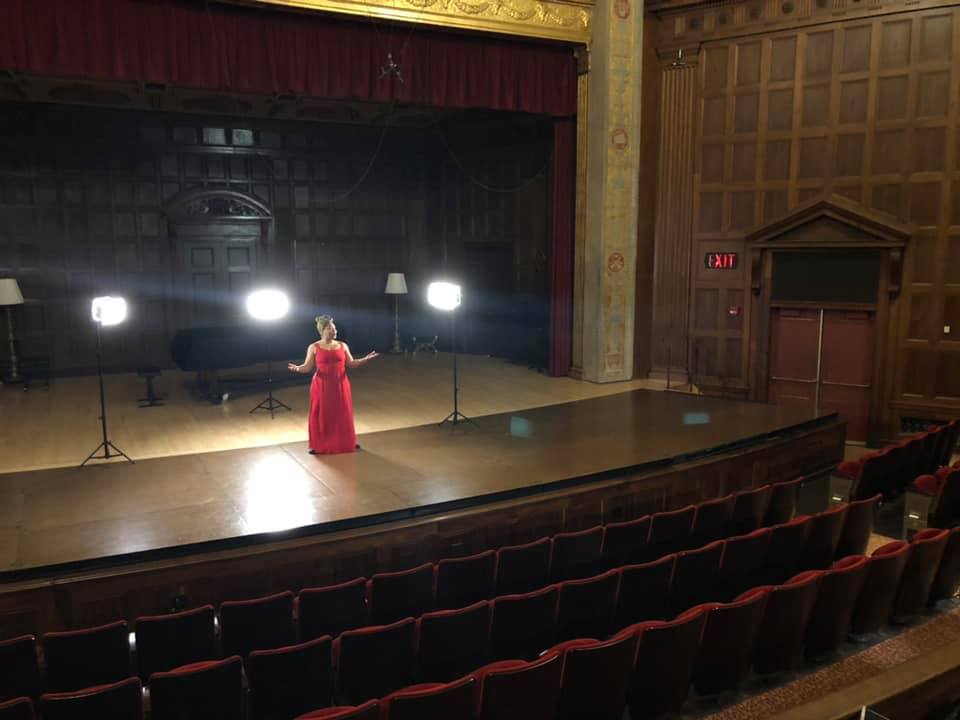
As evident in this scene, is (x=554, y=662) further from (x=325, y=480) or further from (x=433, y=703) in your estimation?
(x=325, y=480)

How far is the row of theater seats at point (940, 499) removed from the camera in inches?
181

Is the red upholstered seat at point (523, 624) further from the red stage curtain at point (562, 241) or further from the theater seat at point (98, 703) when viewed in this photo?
the red stage curtain at point (562, 241)

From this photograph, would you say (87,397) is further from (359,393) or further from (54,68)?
(54,68)

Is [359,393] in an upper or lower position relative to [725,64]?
lower

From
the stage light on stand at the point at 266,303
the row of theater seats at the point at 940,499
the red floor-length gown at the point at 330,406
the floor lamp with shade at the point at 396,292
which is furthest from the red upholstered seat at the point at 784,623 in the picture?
the floor lamp with shade at the point at 396,292

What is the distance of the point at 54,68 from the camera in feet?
20.3

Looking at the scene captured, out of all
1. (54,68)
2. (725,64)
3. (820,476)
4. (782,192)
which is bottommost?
(820,476)

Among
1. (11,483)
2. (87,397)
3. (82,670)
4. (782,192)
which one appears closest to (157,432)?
(11,483)

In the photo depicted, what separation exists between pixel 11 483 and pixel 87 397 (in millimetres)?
3453

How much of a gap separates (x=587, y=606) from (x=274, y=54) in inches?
234

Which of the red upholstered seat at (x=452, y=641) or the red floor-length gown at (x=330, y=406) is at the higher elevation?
the red floor-length gown at (x=330, y=406)

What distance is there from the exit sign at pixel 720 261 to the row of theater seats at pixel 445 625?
5.09 metres

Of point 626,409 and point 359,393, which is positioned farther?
point 359,393

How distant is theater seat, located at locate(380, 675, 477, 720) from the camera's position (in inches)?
93.2
